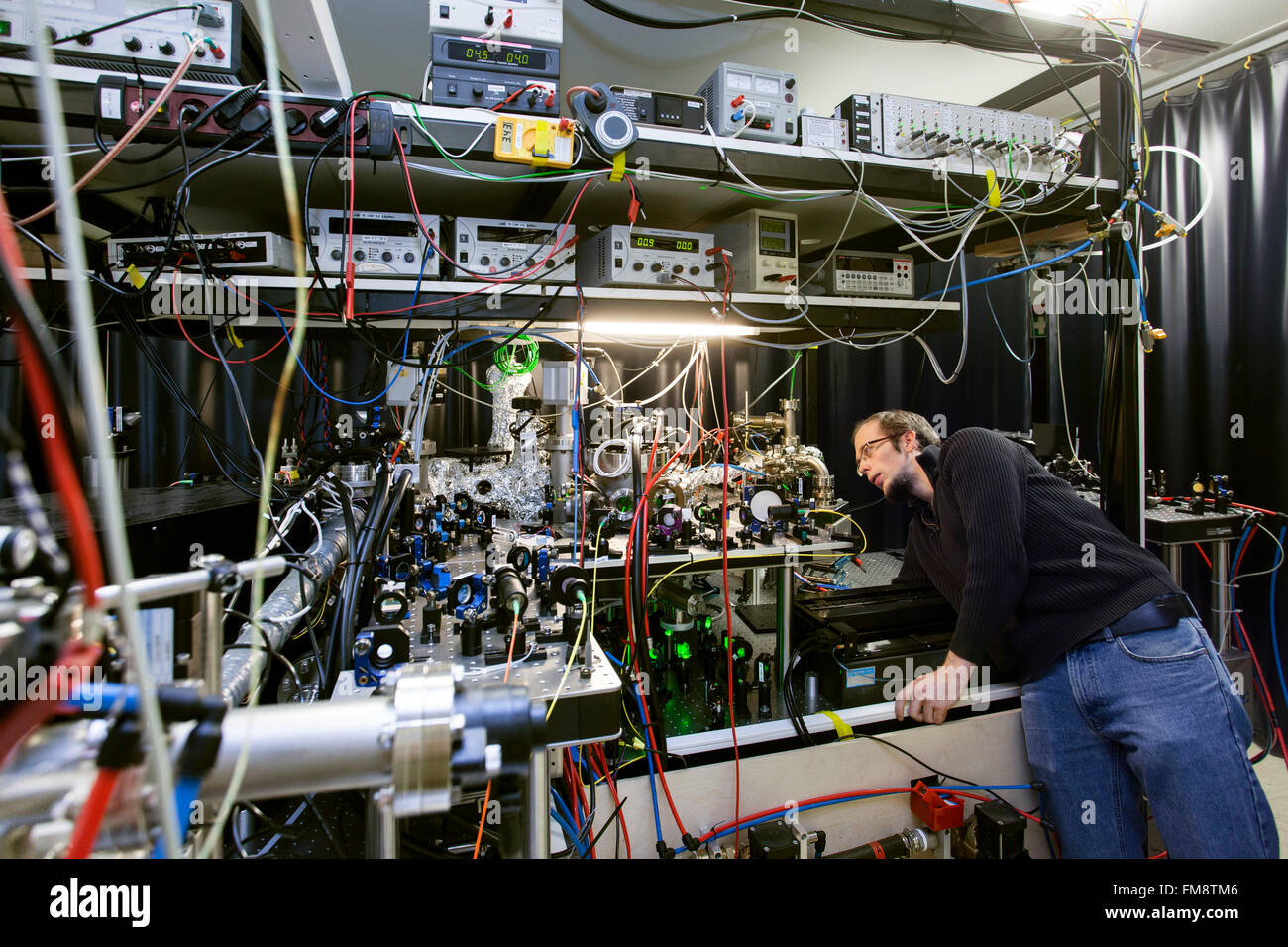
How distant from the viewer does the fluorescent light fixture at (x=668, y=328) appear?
2346mm

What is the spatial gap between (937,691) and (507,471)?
6.10 feet

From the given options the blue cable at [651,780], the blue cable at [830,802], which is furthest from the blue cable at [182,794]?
the blue cable at [830,802]

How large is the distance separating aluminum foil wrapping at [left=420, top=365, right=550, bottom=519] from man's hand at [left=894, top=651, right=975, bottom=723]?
1592 mm

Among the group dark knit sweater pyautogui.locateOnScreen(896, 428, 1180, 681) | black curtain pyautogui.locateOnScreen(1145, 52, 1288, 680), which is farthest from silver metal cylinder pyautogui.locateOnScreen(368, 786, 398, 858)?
black curtain pyautogui.locateOnScreen(1145, 52, 1288, 680)

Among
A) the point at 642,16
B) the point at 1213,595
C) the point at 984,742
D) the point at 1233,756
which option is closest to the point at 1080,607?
the point at 1233,756

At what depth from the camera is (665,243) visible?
2043mm

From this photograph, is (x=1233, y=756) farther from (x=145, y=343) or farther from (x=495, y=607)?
(x=145, y=343)

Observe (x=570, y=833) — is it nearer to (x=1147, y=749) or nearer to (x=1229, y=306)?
(x=1147, y=749)

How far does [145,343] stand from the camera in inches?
63.9

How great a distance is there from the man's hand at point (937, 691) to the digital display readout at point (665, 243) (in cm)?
154

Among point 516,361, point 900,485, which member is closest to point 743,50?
point 516,361

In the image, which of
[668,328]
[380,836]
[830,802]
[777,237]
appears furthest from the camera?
[668,328]

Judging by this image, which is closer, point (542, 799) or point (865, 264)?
point (542, 799)
